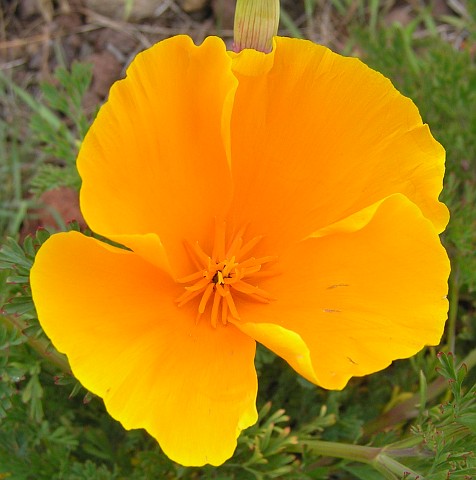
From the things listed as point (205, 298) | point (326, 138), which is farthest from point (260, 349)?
point (326, 138)

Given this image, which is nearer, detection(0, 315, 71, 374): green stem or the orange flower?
the orange flower

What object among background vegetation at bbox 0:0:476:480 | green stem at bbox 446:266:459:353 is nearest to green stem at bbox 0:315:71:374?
background vegetation at bbox 0:0:476:480

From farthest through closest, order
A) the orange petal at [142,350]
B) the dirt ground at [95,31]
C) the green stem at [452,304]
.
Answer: the dirt ground at [95,31] < the green stem at [452,304] < the orange petal at [142,350]

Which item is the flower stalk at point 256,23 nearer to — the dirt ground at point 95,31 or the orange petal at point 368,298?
the orange petal at point 368,298

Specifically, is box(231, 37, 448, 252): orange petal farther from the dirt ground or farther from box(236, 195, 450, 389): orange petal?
the dirt ground

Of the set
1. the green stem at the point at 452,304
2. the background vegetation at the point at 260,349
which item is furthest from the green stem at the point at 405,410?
the green stem at the point at 452,304

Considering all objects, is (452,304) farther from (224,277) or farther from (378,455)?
(224,277)

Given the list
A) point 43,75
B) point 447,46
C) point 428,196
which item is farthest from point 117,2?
point 428,196
